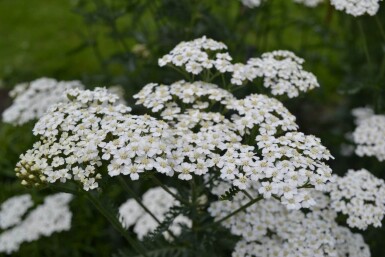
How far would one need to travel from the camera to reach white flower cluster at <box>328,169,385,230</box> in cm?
268

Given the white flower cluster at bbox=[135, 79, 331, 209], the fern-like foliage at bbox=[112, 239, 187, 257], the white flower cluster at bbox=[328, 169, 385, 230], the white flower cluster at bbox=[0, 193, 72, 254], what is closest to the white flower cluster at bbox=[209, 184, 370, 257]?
the white flower cluster at bbox=[328, 169, 385, 230]

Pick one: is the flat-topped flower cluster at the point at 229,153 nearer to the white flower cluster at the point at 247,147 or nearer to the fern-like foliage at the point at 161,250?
the white flower cluster at the point at 247,147

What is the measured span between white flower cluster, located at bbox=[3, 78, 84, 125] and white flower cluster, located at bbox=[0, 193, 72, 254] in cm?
71

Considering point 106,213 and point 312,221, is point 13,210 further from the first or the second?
point 312,221

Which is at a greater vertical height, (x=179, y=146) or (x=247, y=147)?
(x=179, y=146)

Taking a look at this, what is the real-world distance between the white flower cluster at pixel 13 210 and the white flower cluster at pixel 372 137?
7.52ft

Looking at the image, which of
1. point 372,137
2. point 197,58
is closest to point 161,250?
point 197,58

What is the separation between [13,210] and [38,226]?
10.9 inches

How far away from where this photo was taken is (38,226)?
351 centimetres

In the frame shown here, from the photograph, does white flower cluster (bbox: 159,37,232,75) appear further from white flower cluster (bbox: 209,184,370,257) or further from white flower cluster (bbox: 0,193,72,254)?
white flower cluster (bbox: 0,193,72,254)

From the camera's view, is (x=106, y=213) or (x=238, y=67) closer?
(x=106, y=213)

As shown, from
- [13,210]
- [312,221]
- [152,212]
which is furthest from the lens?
[13,210]

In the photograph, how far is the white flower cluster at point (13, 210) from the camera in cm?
→ 357

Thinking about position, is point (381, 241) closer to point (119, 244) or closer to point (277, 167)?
point (277, 167)
